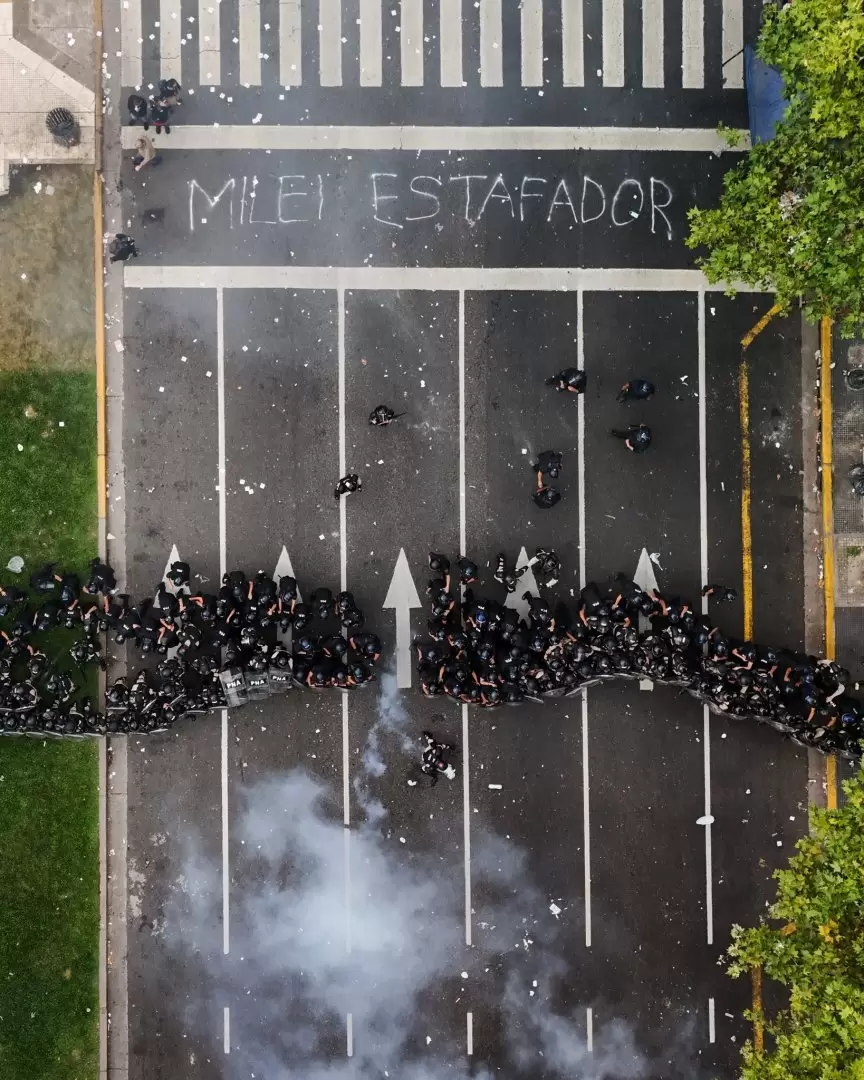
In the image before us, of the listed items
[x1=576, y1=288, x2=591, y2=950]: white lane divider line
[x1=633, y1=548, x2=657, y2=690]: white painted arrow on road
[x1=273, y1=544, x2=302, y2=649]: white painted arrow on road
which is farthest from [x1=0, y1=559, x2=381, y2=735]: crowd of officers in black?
[x1=633, y1=548, x2=657, y2=690]: white painted arrow on road

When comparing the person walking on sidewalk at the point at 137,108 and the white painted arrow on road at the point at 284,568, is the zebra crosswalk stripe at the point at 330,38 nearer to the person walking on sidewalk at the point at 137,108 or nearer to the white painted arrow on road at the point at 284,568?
the person walking on sidewalk at the point at 137,108

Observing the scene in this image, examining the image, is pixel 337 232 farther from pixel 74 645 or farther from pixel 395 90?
pixel 74 645

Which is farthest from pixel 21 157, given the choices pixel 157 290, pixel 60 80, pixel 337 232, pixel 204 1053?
pixel 204 1053

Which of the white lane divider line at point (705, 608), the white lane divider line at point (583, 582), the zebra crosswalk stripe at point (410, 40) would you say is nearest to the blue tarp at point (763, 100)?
the white lane divider line at point (705, 608)

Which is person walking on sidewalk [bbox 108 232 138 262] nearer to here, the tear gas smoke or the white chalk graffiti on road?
the white chalk graffiti on road

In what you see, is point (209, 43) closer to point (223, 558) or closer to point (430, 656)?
point (223, 558)
